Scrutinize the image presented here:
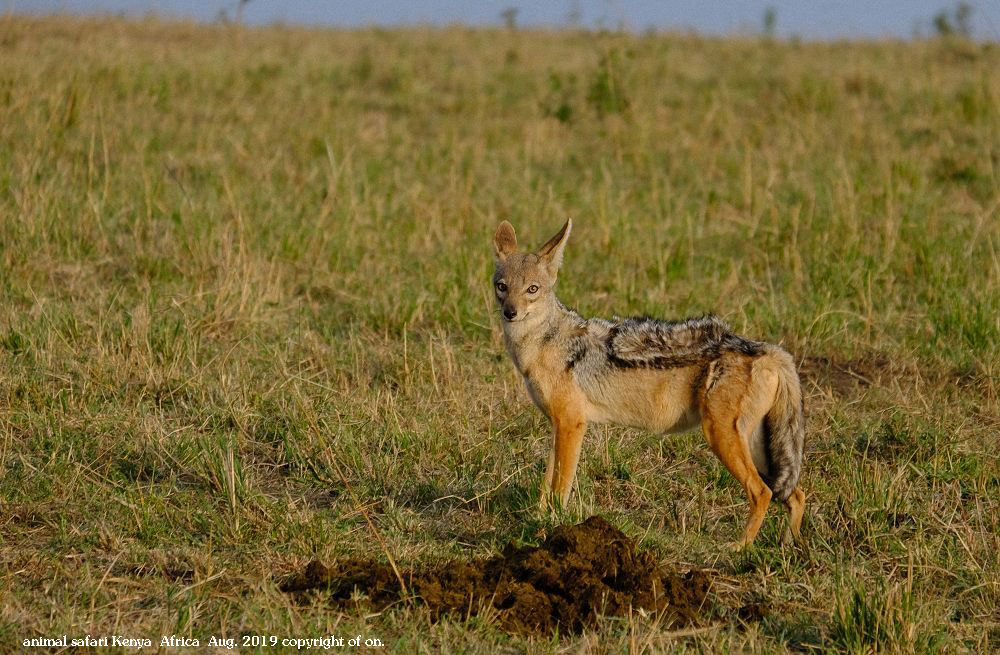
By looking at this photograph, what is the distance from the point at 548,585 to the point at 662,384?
135 centimetres

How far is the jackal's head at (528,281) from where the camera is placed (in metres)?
6.25

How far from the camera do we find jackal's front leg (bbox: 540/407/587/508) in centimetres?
591

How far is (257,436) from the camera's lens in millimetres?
6758

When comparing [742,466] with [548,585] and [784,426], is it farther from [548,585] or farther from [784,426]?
[548,585]

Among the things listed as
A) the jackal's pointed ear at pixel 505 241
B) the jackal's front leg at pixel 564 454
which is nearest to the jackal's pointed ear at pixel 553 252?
the jackal's pointed ear at pixel 505 241

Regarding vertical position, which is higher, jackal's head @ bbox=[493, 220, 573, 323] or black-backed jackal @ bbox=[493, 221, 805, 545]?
jackal's head @ bbox=[493, 220, 573, 323]

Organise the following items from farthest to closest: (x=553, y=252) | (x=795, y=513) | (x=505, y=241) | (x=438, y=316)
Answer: (x=438, y=316)
(x=505, y=241)
(x=553, y=252)
(x=795, y=513)

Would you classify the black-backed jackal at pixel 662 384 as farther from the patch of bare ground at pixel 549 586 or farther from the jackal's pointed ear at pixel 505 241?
the patch of bare ground at pixel 549 586

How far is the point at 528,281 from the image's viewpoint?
634 centimetres

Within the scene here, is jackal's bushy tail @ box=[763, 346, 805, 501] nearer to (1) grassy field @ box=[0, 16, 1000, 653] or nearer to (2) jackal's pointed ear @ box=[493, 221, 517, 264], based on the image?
(1) grassy field @ box=[0, 16, 1000, 653]

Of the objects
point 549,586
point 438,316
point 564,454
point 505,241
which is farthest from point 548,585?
point 438,316

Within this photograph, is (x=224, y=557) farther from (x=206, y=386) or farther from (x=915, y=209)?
(x=915, y=209)

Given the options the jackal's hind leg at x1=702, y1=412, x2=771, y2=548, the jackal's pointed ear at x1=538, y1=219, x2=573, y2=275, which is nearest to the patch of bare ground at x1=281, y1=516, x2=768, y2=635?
the jackal's hind leg at x1=702, y1=412, x2=771, y2=548

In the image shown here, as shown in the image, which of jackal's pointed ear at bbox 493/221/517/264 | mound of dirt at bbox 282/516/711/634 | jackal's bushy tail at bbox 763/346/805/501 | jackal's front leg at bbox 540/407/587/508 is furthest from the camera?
jackal's pointed ear at bbox 493/221/517/264
